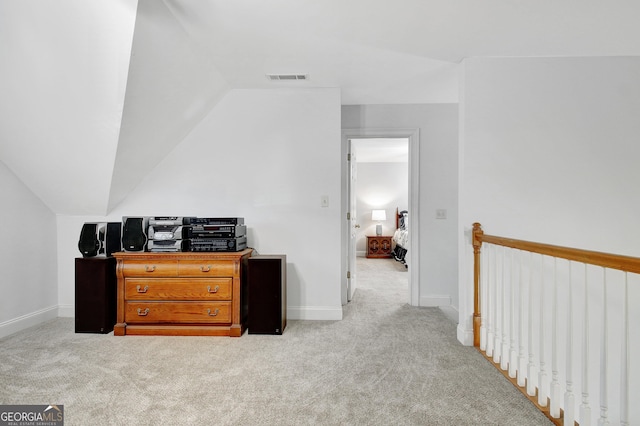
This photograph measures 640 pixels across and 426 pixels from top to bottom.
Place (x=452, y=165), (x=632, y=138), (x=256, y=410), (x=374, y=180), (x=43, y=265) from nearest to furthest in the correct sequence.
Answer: (x=256, y=410) → (x=632, y=138) → (x=43, y=265) → (x=452, y=165) → (x=374, y=180)

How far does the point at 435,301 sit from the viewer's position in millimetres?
3635

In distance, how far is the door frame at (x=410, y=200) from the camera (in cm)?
366

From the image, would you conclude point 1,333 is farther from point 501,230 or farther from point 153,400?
point 501,230

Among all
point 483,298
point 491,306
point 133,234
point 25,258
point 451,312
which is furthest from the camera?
point 451,312

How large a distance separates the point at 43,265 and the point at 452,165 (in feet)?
13.9

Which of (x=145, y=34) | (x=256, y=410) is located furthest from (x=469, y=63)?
(x=256, y=410)

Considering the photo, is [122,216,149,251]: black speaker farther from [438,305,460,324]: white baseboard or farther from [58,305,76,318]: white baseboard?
[438,305,460,324]: white baseboard

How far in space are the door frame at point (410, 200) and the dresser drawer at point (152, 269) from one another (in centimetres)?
175

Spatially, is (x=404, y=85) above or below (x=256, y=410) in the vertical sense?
above

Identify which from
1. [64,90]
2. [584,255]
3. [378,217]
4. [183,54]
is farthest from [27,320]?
[378,217]

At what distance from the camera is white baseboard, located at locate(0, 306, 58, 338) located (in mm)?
2699

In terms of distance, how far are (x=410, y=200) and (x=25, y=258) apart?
12.3ft

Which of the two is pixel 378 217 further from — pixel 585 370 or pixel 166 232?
pixel 585 370

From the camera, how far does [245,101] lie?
3180 millimetres
